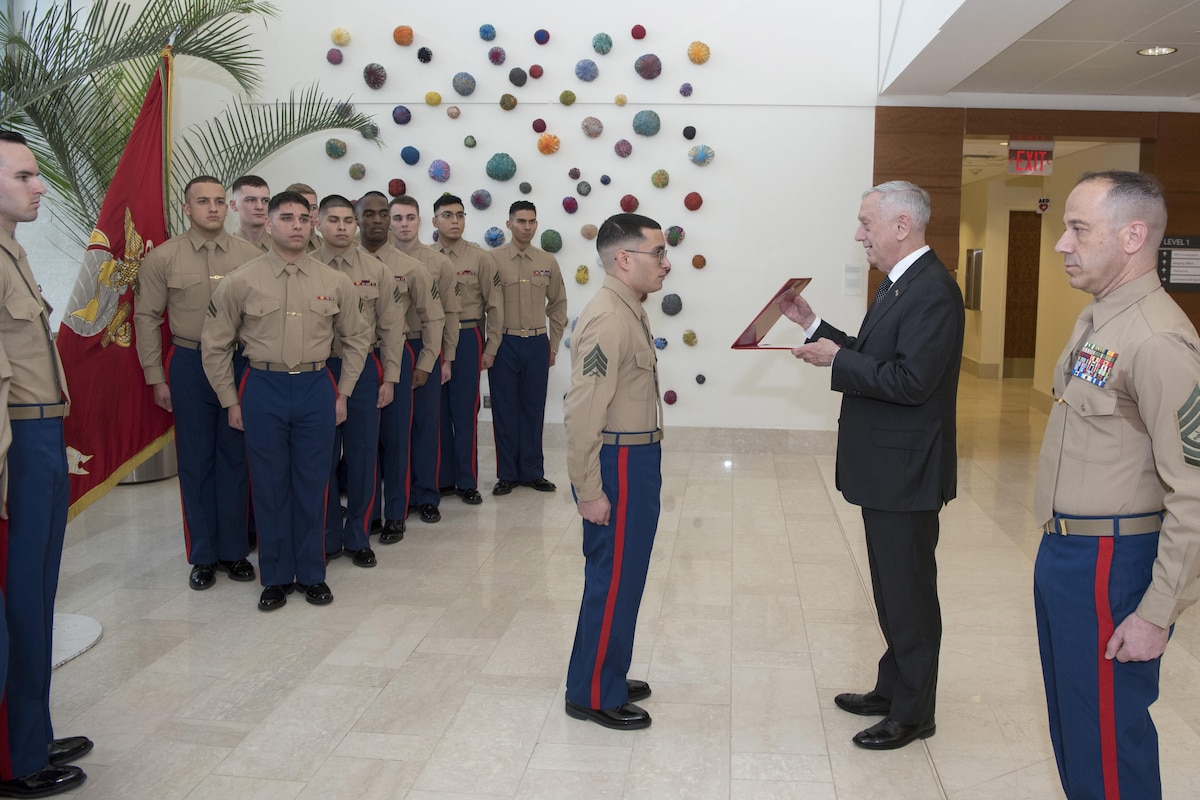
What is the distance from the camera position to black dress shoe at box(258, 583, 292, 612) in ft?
14.3

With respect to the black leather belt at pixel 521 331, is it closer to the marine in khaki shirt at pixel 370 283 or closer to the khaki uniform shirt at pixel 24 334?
the marine in khaki shirt at pixel 370 283

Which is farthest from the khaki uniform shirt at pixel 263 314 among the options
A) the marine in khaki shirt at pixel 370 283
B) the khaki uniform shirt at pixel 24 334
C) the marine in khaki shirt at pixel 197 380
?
the khaki uniform shirt at pixel 24 334

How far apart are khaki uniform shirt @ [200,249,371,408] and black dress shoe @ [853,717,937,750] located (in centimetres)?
267

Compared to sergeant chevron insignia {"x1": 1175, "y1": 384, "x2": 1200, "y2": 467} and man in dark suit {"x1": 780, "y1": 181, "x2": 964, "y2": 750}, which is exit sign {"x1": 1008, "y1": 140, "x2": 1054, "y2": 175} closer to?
man in dark suit {"x1": 780, "y1": 181, "x2": 964, "y2": 750}

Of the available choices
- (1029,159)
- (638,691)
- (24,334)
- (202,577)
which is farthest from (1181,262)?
(24,334)

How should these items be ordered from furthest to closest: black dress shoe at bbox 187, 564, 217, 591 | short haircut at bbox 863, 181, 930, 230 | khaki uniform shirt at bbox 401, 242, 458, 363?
khaki uniform shirt at bbox 401, 242, 458, 363
black dress shoe at bbox 187, 564, 217, 591
short haircut at bbox 863, 181, 930, 230

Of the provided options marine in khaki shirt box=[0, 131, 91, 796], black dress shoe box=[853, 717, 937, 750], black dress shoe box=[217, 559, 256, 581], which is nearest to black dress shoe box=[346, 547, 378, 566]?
black dress shoe box=[217, 559, 256, 581]

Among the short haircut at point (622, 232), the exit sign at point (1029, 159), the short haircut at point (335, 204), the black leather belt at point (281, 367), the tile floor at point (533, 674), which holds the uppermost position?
the exit sign at point (1029, 159)

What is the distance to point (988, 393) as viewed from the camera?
11.6 m

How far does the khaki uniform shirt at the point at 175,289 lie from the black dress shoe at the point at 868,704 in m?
3.24

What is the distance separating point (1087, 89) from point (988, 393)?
4.89m

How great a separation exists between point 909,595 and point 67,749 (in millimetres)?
2590

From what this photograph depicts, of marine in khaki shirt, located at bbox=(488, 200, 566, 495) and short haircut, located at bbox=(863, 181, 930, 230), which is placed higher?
short haircut, located at bbox=(863, 181, 930, 230)

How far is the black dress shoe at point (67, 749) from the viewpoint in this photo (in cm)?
301
